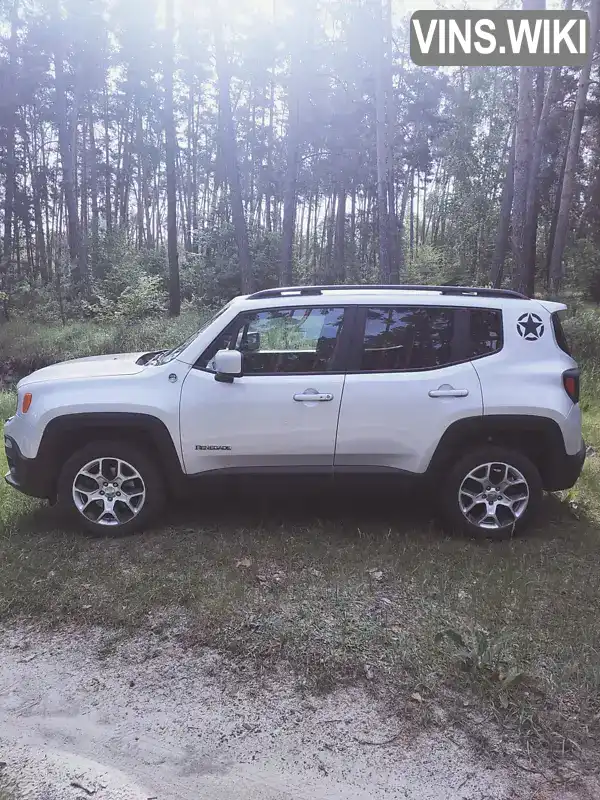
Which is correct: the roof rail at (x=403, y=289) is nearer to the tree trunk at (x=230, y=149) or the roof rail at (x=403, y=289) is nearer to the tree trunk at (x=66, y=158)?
the tree trunk at (x=230, y=149)

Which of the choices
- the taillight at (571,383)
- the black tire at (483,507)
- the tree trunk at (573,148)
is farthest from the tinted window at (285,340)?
the tree trunk at (573,148)

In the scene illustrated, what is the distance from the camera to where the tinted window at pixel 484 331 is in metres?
4.39

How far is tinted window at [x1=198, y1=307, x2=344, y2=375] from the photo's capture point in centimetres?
443

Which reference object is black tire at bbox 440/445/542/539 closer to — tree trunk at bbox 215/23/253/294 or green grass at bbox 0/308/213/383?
green grass at bbox 0/308/213/383

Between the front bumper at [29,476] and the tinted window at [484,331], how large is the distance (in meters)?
3.46

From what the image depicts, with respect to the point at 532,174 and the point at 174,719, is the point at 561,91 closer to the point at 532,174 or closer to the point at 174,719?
the point at 532,174

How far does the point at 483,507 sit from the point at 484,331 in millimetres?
1381

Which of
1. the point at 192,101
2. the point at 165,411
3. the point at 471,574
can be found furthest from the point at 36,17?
the point at 471,574

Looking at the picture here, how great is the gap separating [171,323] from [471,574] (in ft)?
46.5

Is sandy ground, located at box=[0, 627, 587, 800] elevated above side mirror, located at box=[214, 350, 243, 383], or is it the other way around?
side mirror, located at box=[214, 350, 243, 383]

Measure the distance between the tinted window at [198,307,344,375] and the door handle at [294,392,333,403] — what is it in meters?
0.22

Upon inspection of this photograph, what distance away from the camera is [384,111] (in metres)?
14.7

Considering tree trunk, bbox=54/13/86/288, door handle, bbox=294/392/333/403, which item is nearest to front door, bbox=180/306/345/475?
door handle, bbox=294/392/333/403

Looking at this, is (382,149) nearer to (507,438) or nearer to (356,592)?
(507,438)
